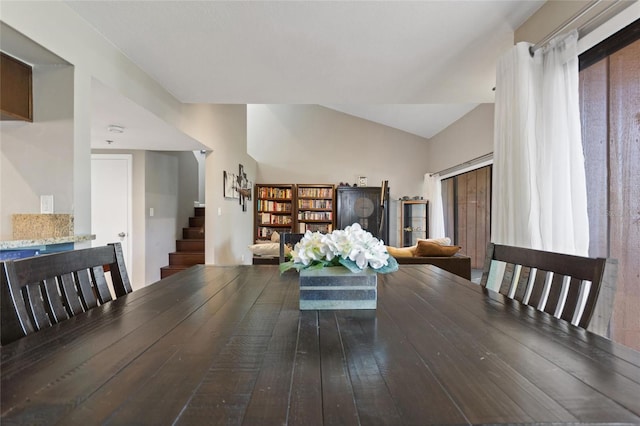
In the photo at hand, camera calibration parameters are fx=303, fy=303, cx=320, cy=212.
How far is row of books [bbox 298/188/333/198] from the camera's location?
6613mm

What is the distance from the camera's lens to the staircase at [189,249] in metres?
4.49

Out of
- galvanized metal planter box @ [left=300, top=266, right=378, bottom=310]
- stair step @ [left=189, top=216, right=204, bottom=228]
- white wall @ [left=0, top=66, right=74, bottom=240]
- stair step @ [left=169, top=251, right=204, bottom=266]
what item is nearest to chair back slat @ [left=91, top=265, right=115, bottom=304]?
galvanized metal planter box @ [left=300, top=266, right=378, bottom=310]

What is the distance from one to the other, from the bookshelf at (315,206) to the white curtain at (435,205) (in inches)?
78.0

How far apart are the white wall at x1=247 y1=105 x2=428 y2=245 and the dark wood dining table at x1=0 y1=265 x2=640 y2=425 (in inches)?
233

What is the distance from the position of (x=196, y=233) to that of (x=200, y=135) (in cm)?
200

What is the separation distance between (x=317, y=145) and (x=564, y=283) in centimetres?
617

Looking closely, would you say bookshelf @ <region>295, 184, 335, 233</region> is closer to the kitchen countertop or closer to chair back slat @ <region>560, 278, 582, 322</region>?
the kitchen countertop

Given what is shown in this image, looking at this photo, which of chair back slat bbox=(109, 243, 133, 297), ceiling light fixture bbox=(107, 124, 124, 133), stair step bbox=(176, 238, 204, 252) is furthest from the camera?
stair step bbox=(176, 238, 204, 252)

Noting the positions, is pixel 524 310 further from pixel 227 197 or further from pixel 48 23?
pixel 227 197

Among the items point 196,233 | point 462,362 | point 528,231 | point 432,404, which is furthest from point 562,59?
point 196,233

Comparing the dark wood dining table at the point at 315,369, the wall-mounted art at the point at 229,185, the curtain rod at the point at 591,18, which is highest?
the curtain rod at the point at 591,18

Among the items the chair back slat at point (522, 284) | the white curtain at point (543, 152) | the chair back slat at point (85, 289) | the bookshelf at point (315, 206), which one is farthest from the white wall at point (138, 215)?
the chair back slat at point (522, 284)

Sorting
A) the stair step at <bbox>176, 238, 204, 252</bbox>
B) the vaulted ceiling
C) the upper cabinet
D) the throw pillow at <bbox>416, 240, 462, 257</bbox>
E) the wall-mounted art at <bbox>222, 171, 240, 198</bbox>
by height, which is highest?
the vaulted ceiling

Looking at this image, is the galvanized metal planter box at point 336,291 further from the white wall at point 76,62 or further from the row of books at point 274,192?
the row of books at point 274,192
